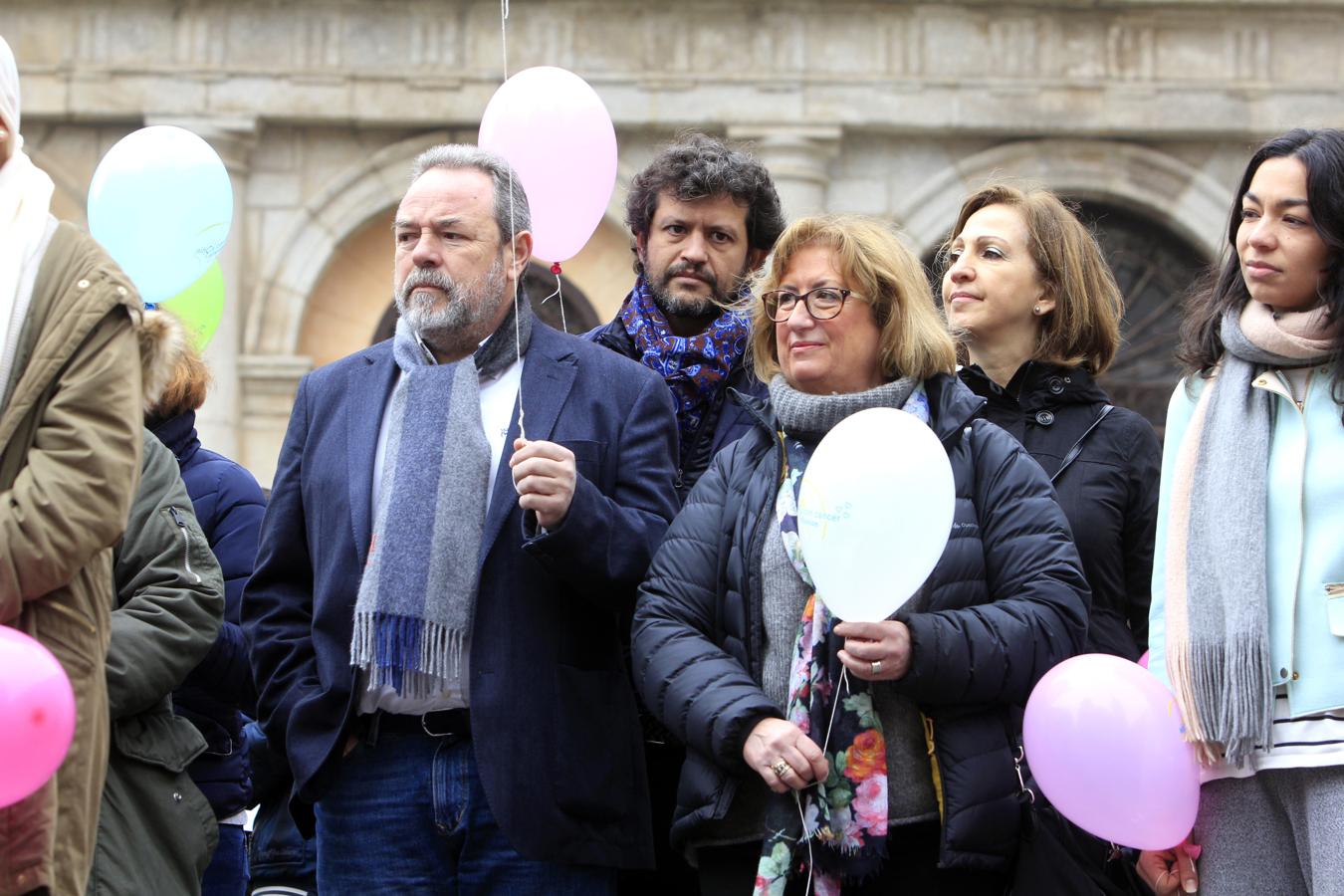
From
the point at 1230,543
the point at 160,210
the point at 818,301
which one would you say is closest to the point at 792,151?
the point at 160,210

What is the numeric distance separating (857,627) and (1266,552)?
717mm

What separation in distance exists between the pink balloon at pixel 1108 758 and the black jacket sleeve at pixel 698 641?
1.51 feet

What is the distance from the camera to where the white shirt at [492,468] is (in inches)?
134

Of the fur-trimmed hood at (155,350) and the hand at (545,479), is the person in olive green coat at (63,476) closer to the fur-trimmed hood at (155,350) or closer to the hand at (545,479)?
the fur-trimmed hood at (155,350)

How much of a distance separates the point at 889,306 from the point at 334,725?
1.27 m

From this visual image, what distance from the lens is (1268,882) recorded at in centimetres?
309

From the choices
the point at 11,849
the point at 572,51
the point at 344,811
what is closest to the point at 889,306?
the point at 344,811

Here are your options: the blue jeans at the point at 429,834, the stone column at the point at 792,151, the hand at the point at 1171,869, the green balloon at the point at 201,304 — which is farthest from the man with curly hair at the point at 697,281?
the stone column at the point at 792,151

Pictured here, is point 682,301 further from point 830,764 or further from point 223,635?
point 830,764

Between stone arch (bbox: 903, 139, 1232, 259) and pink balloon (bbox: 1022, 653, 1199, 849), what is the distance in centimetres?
863

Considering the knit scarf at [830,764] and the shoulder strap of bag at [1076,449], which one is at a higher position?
the shoulder strap of bag at [1076,449]

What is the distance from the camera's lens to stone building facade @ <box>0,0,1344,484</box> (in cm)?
1138

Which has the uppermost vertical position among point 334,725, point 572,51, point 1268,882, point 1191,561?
point 572,51

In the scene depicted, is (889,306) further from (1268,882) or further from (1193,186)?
(1193,186)
